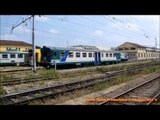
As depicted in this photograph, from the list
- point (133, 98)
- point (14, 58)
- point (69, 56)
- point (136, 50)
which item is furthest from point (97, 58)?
point (136, 50)

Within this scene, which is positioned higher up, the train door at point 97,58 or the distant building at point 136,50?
the distant building at point 136,50

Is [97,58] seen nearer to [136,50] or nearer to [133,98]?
[133,98]

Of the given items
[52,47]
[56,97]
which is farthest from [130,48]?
[56,97]

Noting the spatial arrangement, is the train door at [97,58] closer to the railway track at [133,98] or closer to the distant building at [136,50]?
the railway track at [133,98]

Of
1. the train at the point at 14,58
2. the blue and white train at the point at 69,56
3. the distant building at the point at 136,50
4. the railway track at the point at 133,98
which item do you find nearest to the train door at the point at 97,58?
the blue and white train at the point at 69,56

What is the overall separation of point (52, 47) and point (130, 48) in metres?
44.4

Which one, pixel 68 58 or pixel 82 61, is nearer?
pixel 68 58

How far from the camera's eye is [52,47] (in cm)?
2783

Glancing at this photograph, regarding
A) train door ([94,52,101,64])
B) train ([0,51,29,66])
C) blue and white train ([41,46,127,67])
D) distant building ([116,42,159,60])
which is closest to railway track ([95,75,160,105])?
blue and white train ([41,46,127,67])

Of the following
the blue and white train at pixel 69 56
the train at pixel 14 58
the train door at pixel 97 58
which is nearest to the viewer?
the blue and white train at pixel 69 56

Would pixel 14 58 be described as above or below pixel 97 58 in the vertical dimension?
above
